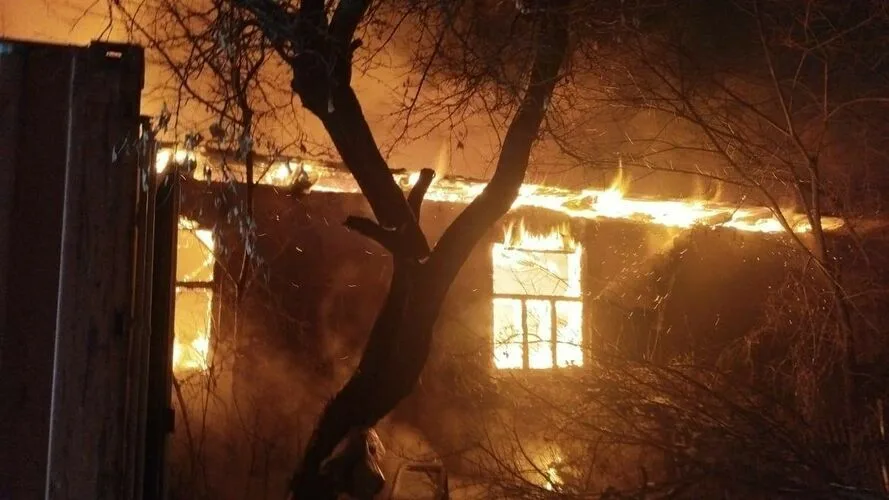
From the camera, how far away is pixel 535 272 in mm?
7746

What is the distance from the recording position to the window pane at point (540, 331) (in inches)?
295

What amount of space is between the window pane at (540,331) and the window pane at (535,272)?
0.49 feet

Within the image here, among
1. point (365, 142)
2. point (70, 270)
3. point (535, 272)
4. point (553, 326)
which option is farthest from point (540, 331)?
point (70, 270)

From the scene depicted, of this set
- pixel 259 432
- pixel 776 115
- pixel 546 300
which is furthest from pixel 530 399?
pixel 776 115

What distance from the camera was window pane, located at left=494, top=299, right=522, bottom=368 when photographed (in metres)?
7.28

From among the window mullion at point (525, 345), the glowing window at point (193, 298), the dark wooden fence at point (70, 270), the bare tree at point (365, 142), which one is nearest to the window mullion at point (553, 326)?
the window mullion at point (525, 345)

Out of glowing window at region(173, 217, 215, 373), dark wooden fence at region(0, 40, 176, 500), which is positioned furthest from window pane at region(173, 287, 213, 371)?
dark wooden fence at region(0, 40, 176, 500)

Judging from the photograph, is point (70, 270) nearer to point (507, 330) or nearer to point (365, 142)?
point (365, 142)

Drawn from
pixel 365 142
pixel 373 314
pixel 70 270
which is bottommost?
A: pixel 373 314

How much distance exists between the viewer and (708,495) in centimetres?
440

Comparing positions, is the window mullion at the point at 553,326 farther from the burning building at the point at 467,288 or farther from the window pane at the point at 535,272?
the window pane at the point at 535,272

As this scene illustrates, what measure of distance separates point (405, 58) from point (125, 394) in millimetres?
4710

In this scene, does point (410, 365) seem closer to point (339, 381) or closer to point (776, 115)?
point (339, 381)

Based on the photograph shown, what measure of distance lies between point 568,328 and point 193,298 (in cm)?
401
